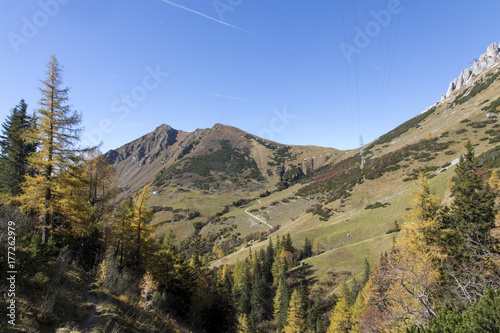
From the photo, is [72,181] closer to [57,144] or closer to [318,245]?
[57,144]

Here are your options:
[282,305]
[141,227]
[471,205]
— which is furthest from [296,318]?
[141,227]

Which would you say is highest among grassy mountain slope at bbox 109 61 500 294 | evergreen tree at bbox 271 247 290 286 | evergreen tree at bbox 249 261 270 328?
grassy mountain slope at bbox 109 61 500 294

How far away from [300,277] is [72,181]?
2223 inches

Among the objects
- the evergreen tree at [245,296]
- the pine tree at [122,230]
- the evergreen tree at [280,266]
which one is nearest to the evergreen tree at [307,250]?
the evergreen tree at [280,266]

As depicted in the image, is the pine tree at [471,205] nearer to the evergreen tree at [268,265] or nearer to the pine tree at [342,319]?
the pine tree at [342,319]

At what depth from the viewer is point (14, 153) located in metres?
23.8

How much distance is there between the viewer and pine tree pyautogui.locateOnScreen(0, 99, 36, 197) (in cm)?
2225

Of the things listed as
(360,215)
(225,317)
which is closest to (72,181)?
(225,317)

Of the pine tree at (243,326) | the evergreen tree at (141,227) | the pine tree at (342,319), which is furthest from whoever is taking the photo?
the pine tree at (243,326)

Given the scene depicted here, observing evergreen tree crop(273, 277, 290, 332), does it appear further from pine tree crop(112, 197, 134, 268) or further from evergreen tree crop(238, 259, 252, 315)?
pine tree crop(112, 197, 134, 268)

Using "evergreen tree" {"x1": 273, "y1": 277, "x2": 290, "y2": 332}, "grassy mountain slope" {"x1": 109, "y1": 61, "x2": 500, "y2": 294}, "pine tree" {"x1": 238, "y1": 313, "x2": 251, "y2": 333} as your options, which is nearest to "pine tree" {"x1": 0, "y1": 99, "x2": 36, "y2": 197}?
"grassy mountain slope" {"x1": 109, "y1": 61, "x2": 500, "y2": 294}

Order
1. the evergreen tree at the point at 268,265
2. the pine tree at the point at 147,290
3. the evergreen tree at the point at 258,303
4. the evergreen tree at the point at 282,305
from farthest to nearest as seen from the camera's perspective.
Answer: the evergreen tree at the point at 268,265 → the evergreen tree at the point at 258,303 → the evergreen tree at the point at 282,305 → the pine tree at the point at 147,290

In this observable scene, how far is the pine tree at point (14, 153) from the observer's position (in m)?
22.2

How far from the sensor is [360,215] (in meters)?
69.2
